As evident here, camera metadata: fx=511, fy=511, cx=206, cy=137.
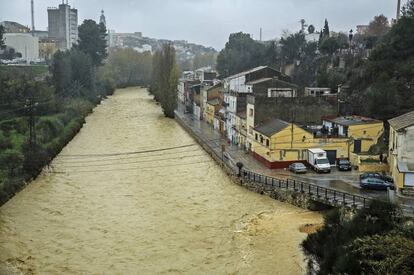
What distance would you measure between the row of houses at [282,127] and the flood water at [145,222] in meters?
2.40

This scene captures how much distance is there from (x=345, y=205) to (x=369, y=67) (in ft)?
52.0

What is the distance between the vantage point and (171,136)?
1259 inches

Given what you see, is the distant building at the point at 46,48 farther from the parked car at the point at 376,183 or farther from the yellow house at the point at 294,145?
the parked car at the point at 376,183

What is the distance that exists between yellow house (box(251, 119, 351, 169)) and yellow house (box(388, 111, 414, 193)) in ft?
8.85

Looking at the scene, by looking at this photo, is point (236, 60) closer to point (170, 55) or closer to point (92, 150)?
point (170, 55)

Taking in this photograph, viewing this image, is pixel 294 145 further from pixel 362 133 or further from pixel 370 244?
pixel 370 244

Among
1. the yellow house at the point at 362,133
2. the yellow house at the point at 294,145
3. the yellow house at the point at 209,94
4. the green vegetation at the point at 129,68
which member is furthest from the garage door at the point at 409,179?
the green vegetation at the point at 129,68

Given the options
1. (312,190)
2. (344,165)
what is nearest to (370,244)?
(312,190)

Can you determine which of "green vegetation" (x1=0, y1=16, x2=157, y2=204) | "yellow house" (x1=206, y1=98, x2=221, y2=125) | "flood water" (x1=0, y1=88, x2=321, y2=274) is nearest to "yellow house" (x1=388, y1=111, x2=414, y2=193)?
"flood water" (x1=0, y1=88, x2=321, y2=274)

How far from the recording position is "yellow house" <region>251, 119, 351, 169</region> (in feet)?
68.3

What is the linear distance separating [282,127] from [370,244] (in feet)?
45.1

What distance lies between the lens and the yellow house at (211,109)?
34125mm

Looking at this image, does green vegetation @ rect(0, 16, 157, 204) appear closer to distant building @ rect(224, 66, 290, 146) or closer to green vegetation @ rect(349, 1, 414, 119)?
distant building @ rect(224, 66, 290, 146)

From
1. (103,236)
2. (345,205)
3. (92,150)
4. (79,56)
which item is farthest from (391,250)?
(79,56)
